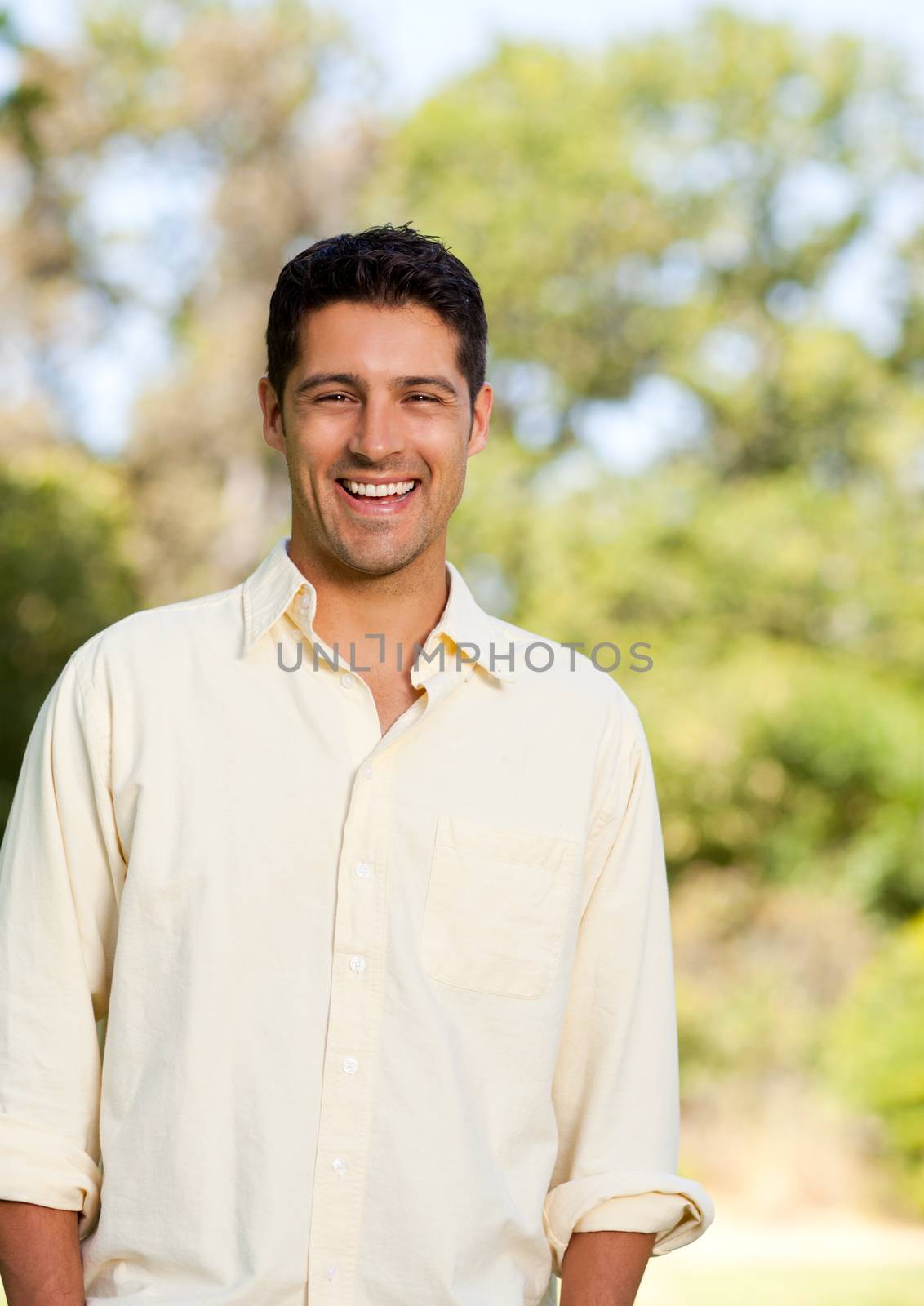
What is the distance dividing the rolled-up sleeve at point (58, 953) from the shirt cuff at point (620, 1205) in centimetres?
47

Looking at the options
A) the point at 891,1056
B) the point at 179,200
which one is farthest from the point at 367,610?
the point at 179,200

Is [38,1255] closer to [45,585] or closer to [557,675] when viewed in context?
[557,675]

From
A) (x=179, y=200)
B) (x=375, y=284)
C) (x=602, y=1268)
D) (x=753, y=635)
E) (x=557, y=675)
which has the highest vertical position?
(x=179, y=200)

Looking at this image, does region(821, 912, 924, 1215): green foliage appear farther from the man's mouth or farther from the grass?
the man's mouth

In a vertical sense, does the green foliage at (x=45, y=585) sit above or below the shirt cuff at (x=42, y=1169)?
above

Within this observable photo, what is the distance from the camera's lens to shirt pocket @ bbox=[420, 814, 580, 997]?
1.57m

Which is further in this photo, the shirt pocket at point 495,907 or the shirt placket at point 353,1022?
the shirt pocket at point 495,907

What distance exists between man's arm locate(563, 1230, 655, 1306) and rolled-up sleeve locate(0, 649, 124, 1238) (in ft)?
1.59

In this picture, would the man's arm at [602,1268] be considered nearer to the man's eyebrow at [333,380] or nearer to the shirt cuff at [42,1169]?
the shirt cuff at [42,1169]

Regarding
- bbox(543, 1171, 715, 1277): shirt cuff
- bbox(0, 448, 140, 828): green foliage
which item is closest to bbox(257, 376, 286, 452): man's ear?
bbox(543, 1171, 715, 1277): shirt cuff

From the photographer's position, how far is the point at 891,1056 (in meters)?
7.91

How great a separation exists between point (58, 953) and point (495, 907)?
17.1 inches

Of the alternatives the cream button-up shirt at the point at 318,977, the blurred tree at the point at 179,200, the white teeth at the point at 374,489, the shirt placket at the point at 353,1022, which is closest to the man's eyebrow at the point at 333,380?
the white teeth at the point at 374,489

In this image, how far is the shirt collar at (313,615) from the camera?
1651mm
